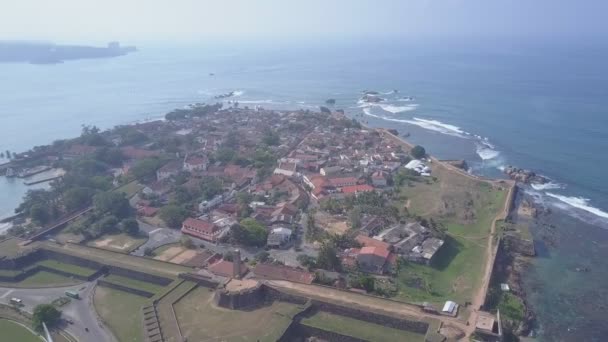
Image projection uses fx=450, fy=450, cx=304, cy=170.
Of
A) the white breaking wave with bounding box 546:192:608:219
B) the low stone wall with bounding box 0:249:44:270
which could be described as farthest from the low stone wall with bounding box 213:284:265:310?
the white breaking wave with bounding box 546:192:608:219

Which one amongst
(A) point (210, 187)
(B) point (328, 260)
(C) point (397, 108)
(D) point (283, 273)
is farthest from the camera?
(C) point (397, 108)

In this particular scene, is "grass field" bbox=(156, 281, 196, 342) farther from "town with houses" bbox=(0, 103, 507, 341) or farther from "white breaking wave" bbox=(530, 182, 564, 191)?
"white breaking wave" bbox=(530, 182, 564, 191)

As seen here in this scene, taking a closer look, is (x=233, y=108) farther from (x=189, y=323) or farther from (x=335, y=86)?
(x=189, y=323)

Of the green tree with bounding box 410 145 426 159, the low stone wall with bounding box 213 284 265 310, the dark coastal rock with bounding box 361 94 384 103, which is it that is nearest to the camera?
the low stone wall with bounding box 213 284 265 310

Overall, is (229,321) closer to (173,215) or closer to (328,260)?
(328,260)

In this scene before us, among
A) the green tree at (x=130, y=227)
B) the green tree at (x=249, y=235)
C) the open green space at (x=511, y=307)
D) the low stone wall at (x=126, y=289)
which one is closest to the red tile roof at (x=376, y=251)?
the open green space at (x=511, y=307)

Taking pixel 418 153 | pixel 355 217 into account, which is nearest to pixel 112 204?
pixel 355 217
